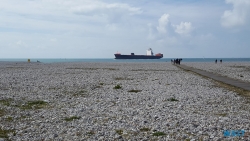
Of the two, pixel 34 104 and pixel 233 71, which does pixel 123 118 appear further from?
pixel 233 71

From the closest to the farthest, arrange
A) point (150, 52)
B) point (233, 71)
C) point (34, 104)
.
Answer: point (34, 104) → point (233, 71) → point (150, 52)

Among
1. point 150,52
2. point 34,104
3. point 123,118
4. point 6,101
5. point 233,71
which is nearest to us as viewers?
point 123,118

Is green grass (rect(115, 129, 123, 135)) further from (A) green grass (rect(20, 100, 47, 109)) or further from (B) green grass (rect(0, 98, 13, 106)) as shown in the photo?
(B) green grass (rect(0, 98, 13, 106))

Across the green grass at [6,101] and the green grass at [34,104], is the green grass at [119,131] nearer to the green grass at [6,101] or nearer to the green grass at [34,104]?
the green grass at [34,104]

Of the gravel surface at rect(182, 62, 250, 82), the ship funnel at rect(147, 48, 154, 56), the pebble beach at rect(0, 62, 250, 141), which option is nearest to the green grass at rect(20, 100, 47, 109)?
the pebble beach at rect(0, 62, 250, 141)

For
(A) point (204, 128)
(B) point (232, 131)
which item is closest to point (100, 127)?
(A) point (204, 128)

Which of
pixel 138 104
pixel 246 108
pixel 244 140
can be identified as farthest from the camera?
pixel 138 104

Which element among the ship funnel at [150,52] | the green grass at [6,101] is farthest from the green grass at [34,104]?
the ship funnel at [150,52]

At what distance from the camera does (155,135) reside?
8.71m

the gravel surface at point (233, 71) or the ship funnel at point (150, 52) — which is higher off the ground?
the ship funnel at point (150, 52)

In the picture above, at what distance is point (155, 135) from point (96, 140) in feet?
6.02

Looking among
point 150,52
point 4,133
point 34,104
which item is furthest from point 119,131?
point 150,52

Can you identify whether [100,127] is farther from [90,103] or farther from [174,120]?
[90,103]

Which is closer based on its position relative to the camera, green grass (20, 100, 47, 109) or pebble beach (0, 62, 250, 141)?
pebble beach (0, 62, 250, 141)
